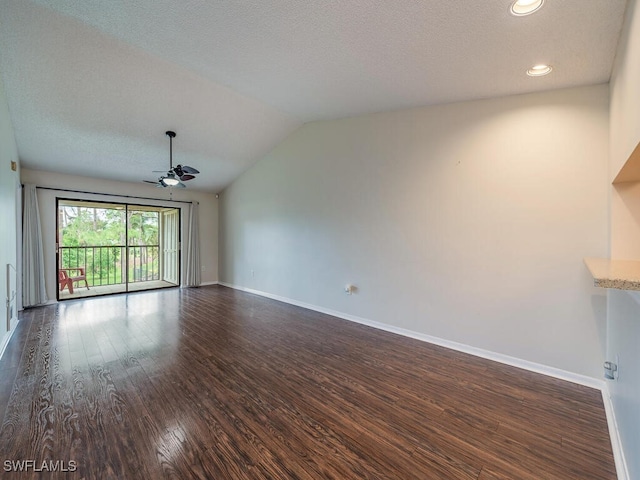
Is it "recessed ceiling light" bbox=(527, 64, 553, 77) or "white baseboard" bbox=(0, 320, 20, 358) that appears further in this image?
"white baseboard" bbox=(0, 320, 20, 358)

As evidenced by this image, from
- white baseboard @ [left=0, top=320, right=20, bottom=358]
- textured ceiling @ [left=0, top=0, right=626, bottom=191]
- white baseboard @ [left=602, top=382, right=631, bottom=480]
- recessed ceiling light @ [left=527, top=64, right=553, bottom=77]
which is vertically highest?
textured ceiling @ [left=0, top=0, right=626, bottom=191]

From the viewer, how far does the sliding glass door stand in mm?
6136

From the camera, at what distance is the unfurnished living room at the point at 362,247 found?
165 cm

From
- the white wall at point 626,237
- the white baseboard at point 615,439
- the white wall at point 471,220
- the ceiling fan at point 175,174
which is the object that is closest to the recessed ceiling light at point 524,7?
the white wall at point 626,237

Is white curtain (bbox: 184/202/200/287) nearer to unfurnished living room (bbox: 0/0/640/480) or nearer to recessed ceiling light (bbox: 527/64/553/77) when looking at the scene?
A: unfurnished living room (bbox: 0/0/640/480)

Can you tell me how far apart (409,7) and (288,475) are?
293cm

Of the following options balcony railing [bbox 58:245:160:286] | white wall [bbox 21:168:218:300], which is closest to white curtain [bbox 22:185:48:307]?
white wall [bbox 21:168:218:300]

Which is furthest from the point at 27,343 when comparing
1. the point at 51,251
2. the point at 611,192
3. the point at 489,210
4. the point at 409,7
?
the point at 611,192

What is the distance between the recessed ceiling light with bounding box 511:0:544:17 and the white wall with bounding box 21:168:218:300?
7.08 meters

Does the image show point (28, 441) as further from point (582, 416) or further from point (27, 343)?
point (582, 416)

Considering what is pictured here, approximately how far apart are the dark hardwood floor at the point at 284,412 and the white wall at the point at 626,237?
38cm

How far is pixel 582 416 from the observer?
1984 mm

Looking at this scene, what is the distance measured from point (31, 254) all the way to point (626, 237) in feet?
26.4

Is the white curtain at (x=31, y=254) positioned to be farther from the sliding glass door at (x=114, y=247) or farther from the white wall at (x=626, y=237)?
the white wall at (x=626, y=237)
